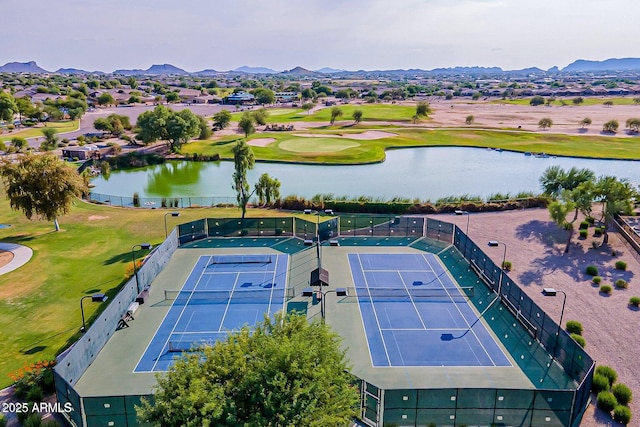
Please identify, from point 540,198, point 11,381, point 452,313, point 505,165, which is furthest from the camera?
point 505,165

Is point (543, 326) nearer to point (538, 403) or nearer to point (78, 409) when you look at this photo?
point (538, 403)

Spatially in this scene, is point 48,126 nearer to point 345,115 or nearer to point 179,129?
point 179,129

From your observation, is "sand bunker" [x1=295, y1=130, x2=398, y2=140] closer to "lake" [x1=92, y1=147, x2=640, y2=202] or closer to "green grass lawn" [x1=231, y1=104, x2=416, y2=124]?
"lake" [x1=92, y1=147, x2=640, y2=202]

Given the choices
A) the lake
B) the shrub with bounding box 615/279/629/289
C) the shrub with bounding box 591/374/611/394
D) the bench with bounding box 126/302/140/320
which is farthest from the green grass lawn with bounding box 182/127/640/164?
the shrub with bounding box 591/374/611/394

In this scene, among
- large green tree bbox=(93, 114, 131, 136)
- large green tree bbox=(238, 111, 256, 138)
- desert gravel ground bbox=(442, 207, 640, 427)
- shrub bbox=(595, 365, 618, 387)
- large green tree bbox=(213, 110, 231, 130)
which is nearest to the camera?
shrub bbox=(595, 365, 618, 387)

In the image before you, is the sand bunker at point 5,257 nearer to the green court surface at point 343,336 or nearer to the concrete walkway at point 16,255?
the concrete walkway at point 16,255

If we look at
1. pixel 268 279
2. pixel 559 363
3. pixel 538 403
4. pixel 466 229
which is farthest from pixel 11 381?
pixel 466 229
